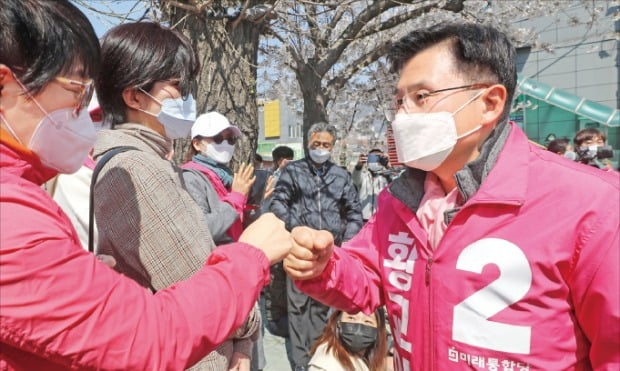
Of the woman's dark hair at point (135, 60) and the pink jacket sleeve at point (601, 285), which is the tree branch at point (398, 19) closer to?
the woman's dark hair at point (135, 60)

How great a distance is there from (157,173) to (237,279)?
0.52m

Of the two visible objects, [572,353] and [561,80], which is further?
[561,80]

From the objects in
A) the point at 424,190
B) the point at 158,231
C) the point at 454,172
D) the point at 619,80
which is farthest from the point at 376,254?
the point at 619,80

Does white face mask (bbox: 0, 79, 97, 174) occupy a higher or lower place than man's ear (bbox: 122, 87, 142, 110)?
lower

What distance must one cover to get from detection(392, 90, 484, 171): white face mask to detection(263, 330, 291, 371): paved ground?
358 cm

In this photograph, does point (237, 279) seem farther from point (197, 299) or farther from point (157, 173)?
point (157, 173)

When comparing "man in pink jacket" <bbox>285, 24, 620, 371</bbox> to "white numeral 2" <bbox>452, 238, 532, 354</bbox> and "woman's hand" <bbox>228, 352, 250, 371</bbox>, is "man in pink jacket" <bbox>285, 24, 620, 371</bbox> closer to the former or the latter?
"white numeral 2" <bbox>452, 238, 532, 354</bbox>

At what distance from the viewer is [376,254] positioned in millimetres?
1849

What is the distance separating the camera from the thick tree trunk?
13.8ft

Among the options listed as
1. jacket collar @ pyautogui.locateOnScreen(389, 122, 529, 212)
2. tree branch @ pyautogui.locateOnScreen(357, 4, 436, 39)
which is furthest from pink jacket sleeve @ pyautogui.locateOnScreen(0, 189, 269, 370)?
tree branch @ pyautogui.locateOnScreen(357, 4, 436, 39)

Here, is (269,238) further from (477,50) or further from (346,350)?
(346,350)

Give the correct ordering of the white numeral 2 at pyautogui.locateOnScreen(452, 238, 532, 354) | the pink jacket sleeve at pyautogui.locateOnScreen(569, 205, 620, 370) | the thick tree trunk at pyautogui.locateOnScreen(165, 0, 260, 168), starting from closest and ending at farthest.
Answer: the pink jacket sleeve at pyautogui.locateOnScreen(569, 205, 620, 370) → the white numeral 2 at pyautogui.locateOnScreen(452, 238, 532, 354) → the thick tree trunk at pyautogui.locateOnScreen(165, 0, 260, 168)

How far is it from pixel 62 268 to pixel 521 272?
3.71 ft

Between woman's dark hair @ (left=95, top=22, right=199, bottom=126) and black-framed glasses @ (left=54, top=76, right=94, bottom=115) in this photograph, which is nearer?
black-framed glasses @ (left=54, top=76, right=94, bottom=115)
